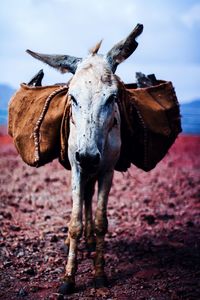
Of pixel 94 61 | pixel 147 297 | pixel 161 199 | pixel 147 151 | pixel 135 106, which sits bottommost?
pixel 147 297

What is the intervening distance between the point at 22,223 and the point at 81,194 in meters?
1.79

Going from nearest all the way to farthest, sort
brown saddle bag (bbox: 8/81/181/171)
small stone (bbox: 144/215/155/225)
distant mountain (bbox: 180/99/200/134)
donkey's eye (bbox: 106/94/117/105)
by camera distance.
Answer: donkey's eye (bbox: 106/94/117/105) < brown saddle bag (bbox: 8/81/181/171) < small stone (bbox: 144/215/155/225) < distant mountain (bbox: 180/99/200/134)

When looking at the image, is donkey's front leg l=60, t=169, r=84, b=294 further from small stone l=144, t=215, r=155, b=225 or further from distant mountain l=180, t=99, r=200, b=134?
distant mountain l=180, t=99, r=200, b=134

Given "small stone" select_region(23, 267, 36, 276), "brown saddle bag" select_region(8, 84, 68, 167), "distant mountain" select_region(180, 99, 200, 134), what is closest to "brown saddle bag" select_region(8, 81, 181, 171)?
"brown saddle bag" select_region(8, 84, 68, 167)

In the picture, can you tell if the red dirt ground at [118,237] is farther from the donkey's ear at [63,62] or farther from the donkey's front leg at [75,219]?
the donkey's ear at [63,62]

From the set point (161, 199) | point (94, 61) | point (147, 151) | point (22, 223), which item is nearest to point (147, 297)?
point (147, 151)

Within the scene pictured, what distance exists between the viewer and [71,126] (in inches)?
129

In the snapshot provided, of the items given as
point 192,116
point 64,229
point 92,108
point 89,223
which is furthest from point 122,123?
point 192,116

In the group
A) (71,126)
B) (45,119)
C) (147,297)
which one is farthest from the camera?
(45,119)

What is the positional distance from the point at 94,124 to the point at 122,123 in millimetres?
695

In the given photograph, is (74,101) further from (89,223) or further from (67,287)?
(89,223)

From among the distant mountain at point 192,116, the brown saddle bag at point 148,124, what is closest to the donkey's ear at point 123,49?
the brown saddle bag at point 148,124

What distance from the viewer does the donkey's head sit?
2.88 m

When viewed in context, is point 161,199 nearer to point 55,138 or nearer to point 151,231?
point 151,231
